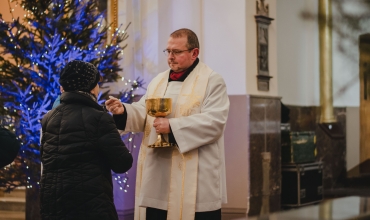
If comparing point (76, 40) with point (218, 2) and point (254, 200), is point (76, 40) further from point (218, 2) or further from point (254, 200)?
point (254, 200)

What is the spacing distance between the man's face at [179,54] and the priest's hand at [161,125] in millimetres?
458

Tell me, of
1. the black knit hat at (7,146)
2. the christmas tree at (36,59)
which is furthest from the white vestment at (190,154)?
the christmas tree at (36,59)

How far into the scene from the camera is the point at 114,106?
14.0ft

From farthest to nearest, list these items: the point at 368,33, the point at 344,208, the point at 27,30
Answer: the point at 368,33 < the point at 27,30 < the point at 344,208

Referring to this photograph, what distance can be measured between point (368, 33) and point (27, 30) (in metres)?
8.84

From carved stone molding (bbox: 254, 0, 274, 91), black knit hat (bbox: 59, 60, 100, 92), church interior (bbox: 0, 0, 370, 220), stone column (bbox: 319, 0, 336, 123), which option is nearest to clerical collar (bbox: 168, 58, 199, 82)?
black knit hat (bbox: 59, 60, 100, 92)

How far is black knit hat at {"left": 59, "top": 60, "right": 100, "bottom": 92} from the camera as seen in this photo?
12.0 feet

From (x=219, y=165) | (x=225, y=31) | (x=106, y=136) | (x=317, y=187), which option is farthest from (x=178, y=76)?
(x=317, y=187)

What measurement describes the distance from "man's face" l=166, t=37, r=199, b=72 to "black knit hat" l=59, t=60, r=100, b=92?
88 centimetres

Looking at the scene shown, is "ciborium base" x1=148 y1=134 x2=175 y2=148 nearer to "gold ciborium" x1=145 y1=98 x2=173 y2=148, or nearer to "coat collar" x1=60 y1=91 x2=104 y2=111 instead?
"gold ciborium" x1=145 y1=98 x2=173 y2=148

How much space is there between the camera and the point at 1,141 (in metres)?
3.08

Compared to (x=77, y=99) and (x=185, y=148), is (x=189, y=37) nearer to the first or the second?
(x=185, y=148)

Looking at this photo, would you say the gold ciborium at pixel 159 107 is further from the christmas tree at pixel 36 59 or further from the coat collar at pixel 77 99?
the christmas tree at pixel 36 59

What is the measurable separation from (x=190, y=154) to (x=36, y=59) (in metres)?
2.46
